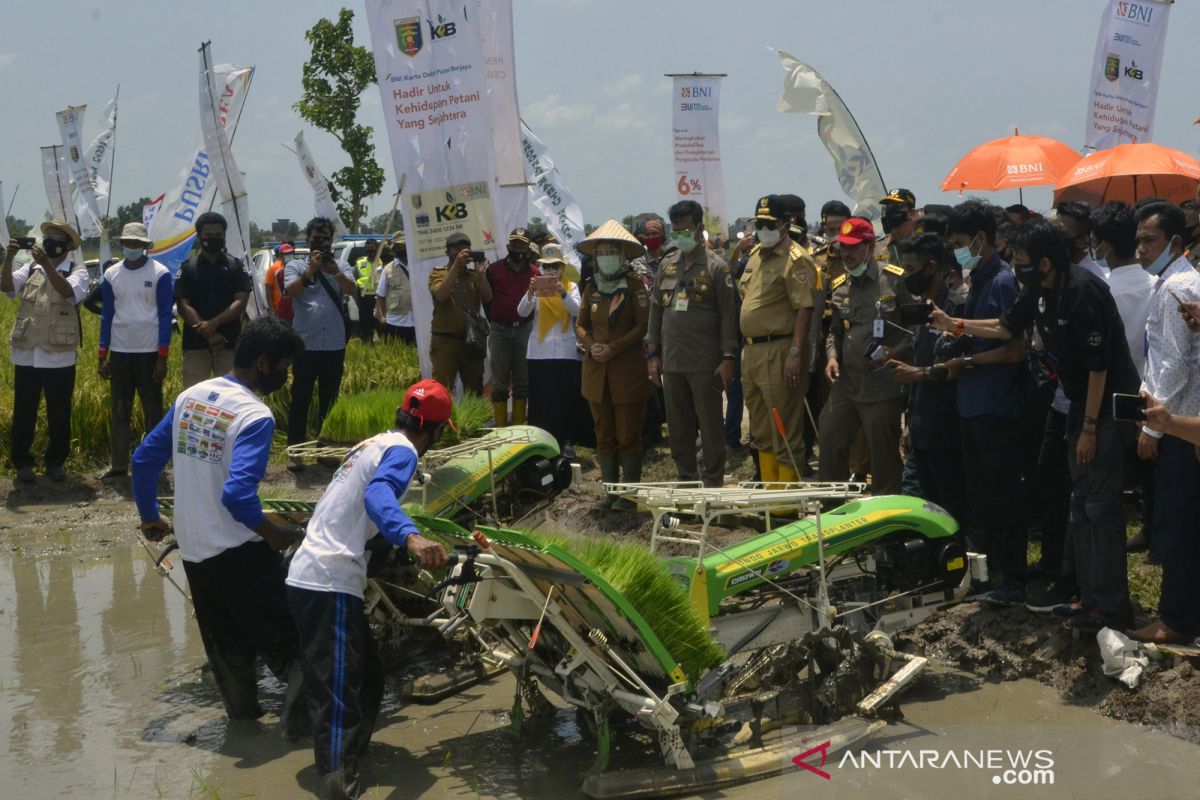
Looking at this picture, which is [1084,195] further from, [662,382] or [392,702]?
[392,702]

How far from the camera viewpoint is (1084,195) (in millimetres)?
9508

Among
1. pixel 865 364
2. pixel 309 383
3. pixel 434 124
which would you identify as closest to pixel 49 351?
pixel 309 383

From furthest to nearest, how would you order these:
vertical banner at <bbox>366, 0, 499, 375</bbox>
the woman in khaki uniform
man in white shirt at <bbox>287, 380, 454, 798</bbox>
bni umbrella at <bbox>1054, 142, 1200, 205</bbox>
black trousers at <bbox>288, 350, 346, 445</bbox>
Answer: black trousers at <bbox>288, 350, 346, 445</bbox>, vertical banner at <bbox>366, 0, 499, 375</bbox>, the woman in khaki uniform, bni umbrella at <bbox>1054, 142, 1200, 205</bbox>, man in white shirt at <bbox>287, 380, 454, 798</bbox>

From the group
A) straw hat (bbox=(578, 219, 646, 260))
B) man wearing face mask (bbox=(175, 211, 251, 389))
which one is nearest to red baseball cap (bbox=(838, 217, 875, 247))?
straw hat (bbox=(578, 219, 646, 260))

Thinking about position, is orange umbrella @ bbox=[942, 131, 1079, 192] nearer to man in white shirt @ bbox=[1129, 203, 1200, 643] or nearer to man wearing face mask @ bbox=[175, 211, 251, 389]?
man in white shirt @ bbox=[1129, 203, 1200, 643]

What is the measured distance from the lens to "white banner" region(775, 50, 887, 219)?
11172 millimetres

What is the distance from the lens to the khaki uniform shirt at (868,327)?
7.59 metres

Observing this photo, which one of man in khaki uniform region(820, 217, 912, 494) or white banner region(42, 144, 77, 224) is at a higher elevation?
white banner region(42, 144, 77, 224)

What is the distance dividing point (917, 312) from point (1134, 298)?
1.17 meters

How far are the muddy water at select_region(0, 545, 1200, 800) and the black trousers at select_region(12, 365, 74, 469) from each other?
4.53 m

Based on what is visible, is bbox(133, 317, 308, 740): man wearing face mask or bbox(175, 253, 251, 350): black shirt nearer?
bbox(133, 317, 308, 740): man wearing face mask

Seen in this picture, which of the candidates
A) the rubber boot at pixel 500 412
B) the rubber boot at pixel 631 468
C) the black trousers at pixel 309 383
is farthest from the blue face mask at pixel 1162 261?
the black trousers at pixel 309 383

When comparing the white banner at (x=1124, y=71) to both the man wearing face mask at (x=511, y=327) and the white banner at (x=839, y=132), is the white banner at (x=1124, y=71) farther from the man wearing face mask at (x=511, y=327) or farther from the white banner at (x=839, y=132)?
the man wearing face mask at (x=511, y=327)

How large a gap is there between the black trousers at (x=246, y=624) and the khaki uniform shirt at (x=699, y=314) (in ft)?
12.2
